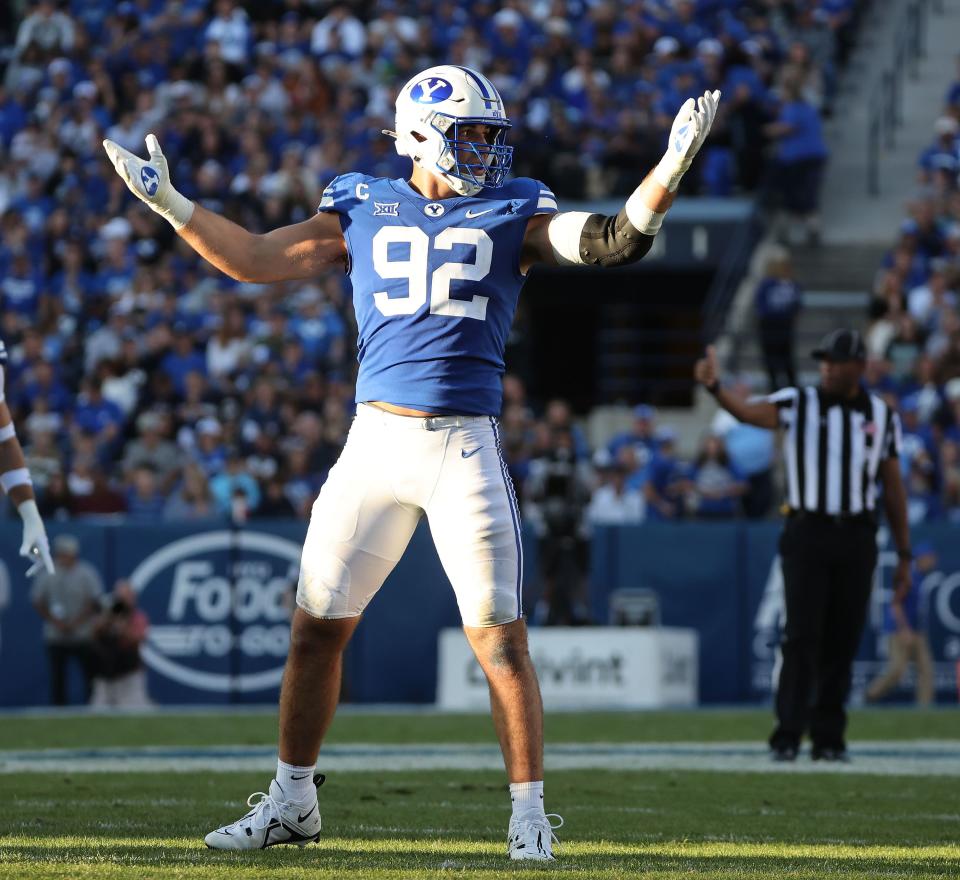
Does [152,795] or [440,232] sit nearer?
[440,232]

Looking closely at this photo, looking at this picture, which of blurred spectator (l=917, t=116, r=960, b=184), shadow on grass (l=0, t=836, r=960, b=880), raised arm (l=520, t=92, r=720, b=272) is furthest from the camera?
blurred spectator (l=917, t=116, r=960, b=184)

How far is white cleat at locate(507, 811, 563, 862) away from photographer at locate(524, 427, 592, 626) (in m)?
8.72

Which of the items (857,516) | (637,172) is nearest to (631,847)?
(857,516)

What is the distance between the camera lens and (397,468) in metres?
4.59

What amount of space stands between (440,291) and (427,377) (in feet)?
0.67

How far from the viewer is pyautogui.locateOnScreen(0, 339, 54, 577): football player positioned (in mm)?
6281

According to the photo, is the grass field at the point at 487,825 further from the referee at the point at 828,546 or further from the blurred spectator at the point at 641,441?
the blurred spectator at the point at 641,441

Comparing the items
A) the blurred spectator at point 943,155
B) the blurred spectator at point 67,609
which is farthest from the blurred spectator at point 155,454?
the blurred spectator at point 943,155

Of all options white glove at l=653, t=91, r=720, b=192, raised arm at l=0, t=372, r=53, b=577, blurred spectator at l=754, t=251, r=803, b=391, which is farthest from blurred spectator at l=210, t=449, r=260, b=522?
white glove at l=653, t=91, r=720, b=192

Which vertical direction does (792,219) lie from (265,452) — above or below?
above

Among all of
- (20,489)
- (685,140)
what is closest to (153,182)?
(685,140)

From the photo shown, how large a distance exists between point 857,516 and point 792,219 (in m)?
10.8

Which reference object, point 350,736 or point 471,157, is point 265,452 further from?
point 471,157

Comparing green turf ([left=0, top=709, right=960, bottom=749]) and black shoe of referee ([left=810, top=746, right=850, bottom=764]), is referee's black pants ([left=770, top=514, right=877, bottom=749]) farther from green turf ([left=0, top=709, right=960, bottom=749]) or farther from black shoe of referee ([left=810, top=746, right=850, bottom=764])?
green turf ([left=0, top=709, right=960, bottom=749])
